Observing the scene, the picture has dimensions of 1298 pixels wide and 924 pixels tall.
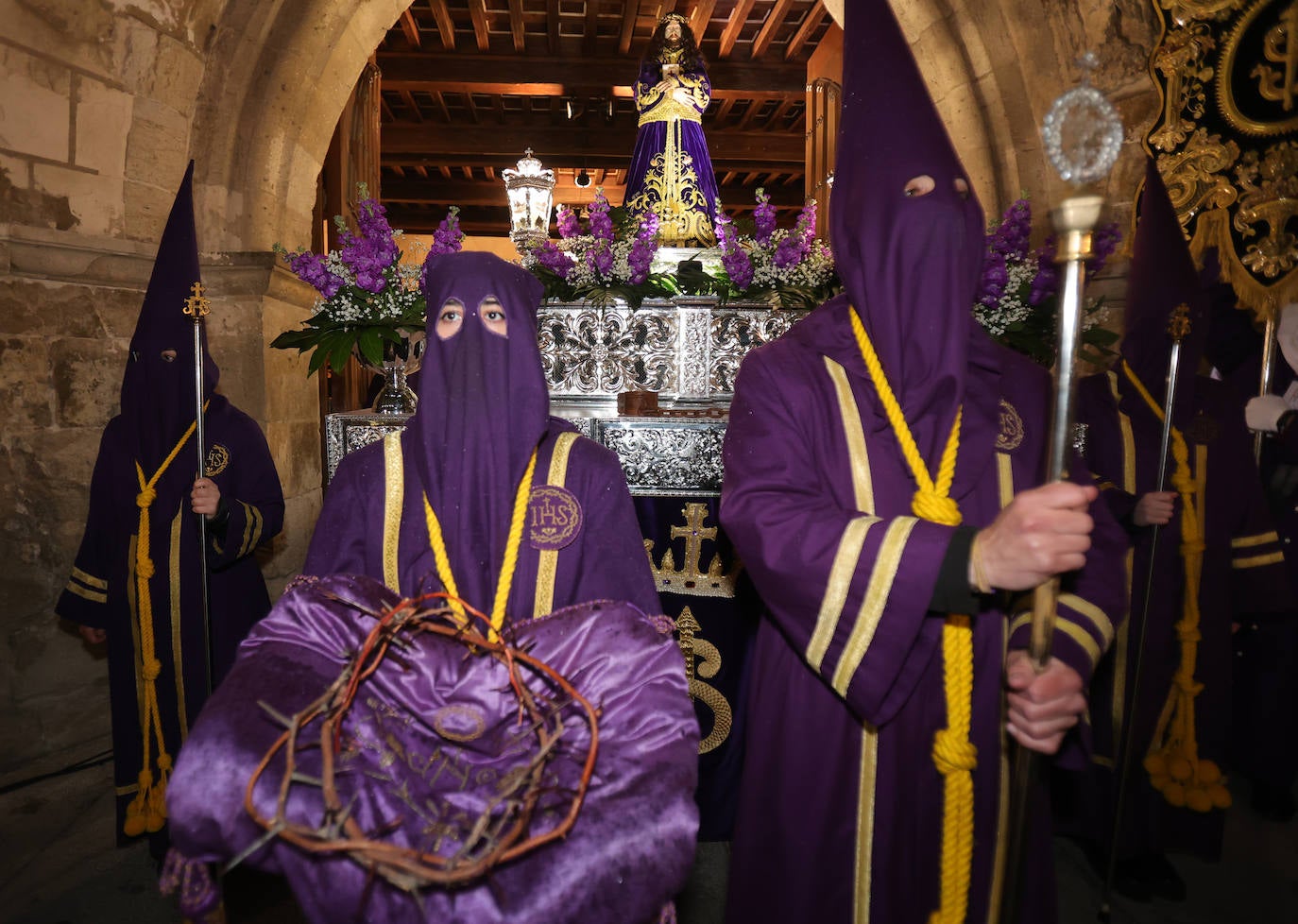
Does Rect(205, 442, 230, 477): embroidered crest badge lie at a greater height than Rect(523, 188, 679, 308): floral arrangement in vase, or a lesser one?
lesser

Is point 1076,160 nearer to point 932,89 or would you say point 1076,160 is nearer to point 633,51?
point 932,89

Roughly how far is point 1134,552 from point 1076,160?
9.02ft

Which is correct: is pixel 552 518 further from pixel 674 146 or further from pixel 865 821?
pixel 674 146

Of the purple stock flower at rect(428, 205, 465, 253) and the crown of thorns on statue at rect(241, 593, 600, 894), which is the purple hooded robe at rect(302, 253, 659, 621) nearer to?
the crown of thorns on statue at rect(241, 593, 600, 894)

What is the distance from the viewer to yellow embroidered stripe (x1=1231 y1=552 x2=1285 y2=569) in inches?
130

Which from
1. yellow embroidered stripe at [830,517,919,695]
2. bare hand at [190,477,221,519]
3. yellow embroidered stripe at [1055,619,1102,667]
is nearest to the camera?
yellow embroidered stripe at [830,517,919,695]

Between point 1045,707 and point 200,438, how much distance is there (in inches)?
124

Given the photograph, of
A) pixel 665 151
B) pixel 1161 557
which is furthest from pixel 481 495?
pixel 1161 557

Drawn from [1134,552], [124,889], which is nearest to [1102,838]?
[1134,552]

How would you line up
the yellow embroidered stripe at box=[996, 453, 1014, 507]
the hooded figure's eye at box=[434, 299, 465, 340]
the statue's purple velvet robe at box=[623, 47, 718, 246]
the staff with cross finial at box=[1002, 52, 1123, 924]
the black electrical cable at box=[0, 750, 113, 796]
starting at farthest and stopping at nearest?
the statue's purple velvet robe at box=[623, 47, 718, 246] < the black electrical cable at box=[0, 750, 113, 796] < the hooded figure's eye at box=[434, 299, 465, 340] < the yellow embroidered stripe at box=[996, 453, 1014, 507] < the staff with cross finial at box=[1002, 52, 1123, 924]

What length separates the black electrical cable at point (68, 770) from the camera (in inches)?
153

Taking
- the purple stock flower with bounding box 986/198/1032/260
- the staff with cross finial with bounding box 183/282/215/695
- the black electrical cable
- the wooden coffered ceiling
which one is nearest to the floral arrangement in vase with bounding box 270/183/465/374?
the staff with cross finial with bounding box 183/282/215/695

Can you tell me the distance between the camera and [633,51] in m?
9.09

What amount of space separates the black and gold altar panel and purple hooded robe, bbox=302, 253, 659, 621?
11.9 ft
